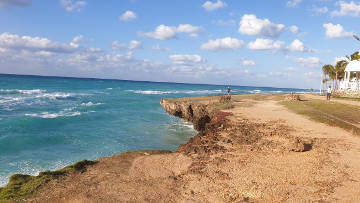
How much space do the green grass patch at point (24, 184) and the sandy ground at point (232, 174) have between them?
1.20 feet

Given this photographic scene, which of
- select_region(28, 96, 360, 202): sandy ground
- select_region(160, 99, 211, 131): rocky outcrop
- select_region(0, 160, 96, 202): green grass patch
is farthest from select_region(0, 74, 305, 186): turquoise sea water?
select_region(28, 96, 360, 202): sandy ground

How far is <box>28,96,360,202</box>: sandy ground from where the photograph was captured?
25.1ft

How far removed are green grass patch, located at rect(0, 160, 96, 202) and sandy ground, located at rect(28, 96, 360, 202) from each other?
364 mm

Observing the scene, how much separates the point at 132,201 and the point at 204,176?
303cm

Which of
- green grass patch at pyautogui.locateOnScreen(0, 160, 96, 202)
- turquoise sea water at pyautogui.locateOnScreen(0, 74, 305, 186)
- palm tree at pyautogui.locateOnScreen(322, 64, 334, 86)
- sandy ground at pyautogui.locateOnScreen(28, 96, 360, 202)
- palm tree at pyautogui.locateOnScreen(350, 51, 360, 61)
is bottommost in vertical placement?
turquoise sea water at pyautogui.locateOnScreen(0, 74, 305, 186)

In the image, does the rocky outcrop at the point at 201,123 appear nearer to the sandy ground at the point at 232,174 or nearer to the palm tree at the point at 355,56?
the sandy ground at the point at 232,174

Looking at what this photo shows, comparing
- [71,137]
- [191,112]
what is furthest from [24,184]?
[191,112]

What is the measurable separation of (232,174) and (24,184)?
799 cm

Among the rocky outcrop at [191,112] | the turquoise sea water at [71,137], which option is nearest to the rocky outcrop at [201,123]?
the rocky outcrop at [191,112]

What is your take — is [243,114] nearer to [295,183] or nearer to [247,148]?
[247,148]

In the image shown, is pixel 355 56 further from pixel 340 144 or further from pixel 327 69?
pixel 340 144

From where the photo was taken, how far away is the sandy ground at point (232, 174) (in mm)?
7637

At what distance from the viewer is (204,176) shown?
908 cm

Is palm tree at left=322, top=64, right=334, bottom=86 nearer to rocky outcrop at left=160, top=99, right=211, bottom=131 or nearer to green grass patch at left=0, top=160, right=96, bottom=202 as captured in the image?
rocky outcrop at left=160, top=99, right=211, bottom=131
